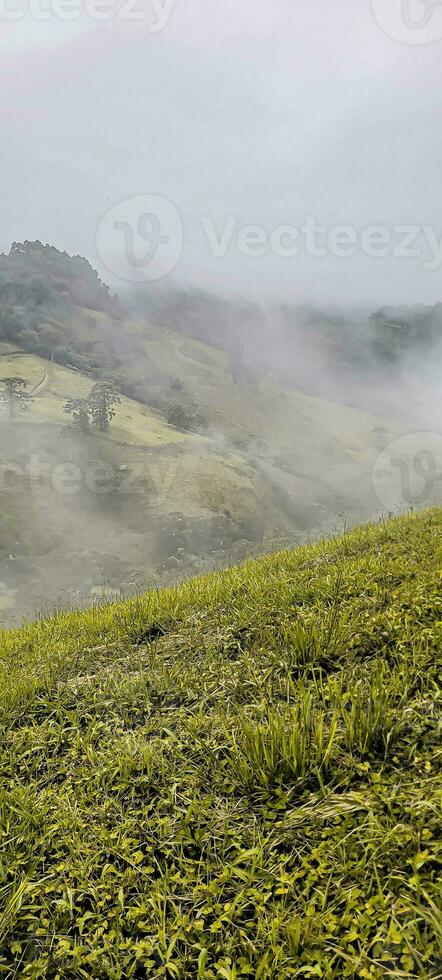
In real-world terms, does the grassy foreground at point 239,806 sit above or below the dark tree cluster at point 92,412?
below

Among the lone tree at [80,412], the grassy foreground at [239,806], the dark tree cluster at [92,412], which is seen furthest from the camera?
the dark tree cluster at [92,412]

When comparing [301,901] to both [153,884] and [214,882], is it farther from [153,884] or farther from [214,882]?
[153,884]

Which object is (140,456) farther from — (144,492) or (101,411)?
(101,411)

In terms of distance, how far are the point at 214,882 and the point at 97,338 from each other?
171 m

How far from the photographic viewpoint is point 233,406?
14812 centimetres

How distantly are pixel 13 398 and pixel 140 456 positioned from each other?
25054 mm

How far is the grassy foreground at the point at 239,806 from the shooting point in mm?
2281

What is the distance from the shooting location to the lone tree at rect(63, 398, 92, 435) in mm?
85625

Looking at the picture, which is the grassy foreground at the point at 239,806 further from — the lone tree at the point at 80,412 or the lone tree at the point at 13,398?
the lone tree at the point at 13,398

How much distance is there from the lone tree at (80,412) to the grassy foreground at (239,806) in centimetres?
8428

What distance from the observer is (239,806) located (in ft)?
9.96

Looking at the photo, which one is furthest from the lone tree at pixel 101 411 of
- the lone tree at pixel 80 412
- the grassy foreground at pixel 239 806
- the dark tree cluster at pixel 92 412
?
the grassy foreground at pixel 239 806

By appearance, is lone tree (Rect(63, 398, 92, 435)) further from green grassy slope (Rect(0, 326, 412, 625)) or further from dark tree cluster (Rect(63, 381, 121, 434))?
green grassy slope (Rect(0, 326, 412, 625))

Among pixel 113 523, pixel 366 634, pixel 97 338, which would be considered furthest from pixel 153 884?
pixel 97 338
